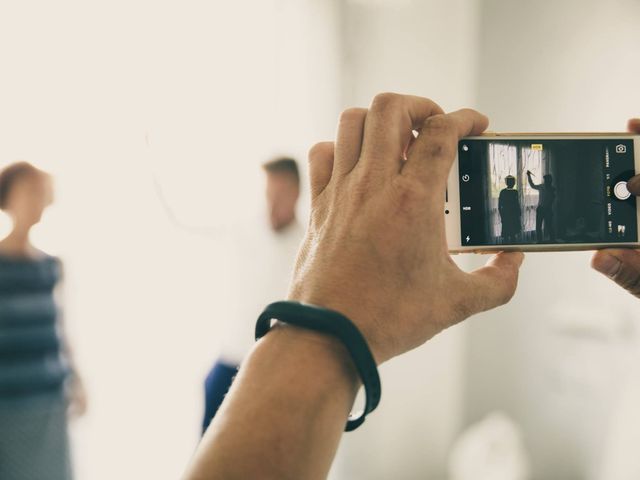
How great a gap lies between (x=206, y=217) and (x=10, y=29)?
27.0 inches

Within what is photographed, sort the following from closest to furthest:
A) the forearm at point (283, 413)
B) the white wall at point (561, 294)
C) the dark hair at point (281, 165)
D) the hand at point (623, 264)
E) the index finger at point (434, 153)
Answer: the forearm at point (283, 413), the index finger at point (434, 153), the hand at point (623, 264), the white wall at point (561, 294), the dark hair at point (281, 165)

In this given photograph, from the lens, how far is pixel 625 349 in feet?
3.65

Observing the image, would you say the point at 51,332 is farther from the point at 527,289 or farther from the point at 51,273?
the point at 527,289

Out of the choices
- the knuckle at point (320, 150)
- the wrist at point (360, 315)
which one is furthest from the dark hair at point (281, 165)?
the wrist at point (360, 315)

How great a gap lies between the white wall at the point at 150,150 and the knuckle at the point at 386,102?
3.21ft

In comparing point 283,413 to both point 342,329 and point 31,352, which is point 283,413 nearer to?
point 342,329

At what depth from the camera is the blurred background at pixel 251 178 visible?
1.18 meters

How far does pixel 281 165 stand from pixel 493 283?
3.55 feet

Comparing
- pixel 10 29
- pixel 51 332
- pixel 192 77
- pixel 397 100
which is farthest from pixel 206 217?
pixel 397 100

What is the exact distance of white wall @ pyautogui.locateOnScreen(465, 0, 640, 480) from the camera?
42.8 inches

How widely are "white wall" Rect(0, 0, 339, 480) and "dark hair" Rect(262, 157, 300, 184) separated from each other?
Answer: 0.04 metres

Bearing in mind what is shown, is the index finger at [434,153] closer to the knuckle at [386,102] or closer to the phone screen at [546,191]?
the knuckle at [386,102]

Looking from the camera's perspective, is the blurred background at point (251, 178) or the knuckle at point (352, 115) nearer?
the knuckle at point (352, 115)

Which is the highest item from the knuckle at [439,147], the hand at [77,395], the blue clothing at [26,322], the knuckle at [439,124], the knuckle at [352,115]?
the knuckle at [352,115]
